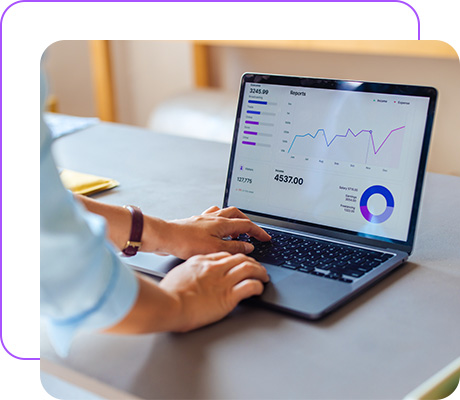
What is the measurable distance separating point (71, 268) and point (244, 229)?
1.31 ft

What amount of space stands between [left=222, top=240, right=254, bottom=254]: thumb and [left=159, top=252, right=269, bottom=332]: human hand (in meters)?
0.08

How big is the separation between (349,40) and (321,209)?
171 cm

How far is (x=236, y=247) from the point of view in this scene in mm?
970

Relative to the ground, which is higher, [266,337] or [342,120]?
[342,120]

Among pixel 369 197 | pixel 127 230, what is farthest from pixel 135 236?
pixel 369 197

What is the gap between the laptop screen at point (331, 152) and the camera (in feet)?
3.25

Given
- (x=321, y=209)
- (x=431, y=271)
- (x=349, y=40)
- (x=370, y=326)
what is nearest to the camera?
(x=370, y=326)

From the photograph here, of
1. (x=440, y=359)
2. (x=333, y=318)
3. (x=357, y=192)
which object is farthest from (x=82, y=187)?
(x=440, y=359)

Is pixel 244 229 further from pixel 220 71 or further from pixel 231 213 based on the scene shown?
pixel 220 71

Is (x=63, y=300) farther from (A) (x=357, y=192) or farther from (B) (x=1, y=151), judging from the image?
(A) (x=357, y=192)

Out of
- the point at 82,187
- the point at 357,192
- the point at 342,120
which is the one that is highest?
the point at 342,120

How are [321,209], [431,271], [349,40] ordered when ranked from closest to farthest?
[431,271]
[321,209]
[349,40]

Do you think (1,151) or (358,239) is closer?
(1,151)

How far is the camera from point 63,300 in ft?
2.23
